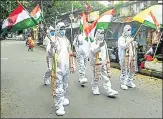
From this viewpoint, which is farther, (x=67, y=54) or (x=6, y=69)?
(x=6, y=69)

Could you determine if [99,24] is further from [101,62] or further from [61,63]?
[61,63]

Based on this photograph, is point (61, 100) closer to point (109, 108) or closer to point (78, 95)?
point (109, 108)

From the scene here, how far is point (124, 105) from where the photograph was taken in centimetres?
866

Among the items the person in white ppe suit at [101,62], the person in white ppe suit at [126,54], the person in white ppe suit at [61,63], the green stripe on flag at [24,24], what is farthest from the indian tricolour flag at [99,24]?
the person in white ppe suit at [61,63]

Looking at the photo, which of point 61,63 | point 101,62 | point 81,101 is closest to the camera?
point 61,63

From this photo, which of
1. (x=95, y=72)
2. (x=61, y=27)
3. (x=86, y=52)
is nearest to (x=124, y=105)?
(x=95, y=72)

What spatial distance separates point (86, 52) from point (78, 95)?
250 cm

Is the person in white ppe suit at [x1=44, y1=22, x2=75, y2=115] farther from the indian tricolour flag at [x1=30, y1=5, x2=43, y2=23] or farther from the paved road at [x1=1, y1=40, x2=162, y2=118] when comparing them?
the indian tricolour flag at [x1=30, y1=5, x2=43, y2=23]

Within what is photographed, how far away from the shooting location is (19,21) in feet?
28.8

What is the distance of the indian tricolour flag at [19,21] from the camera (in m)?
8.59

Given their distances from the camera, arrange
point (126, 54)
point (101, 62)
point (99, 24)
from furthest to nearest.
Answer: point (99, 24) → point (126, 54) → point (101, 62)

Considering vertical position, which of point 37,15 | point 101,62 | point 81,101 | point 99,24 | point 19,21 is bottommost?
point 81,101

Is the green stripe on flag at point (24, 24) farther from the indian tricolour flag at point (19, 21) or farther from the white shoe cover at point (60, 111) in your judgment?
the white shoe cover at point (60, 111)

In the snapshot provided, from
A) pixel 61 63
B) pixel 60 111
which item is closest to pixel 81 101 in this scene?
pixel 60 111
